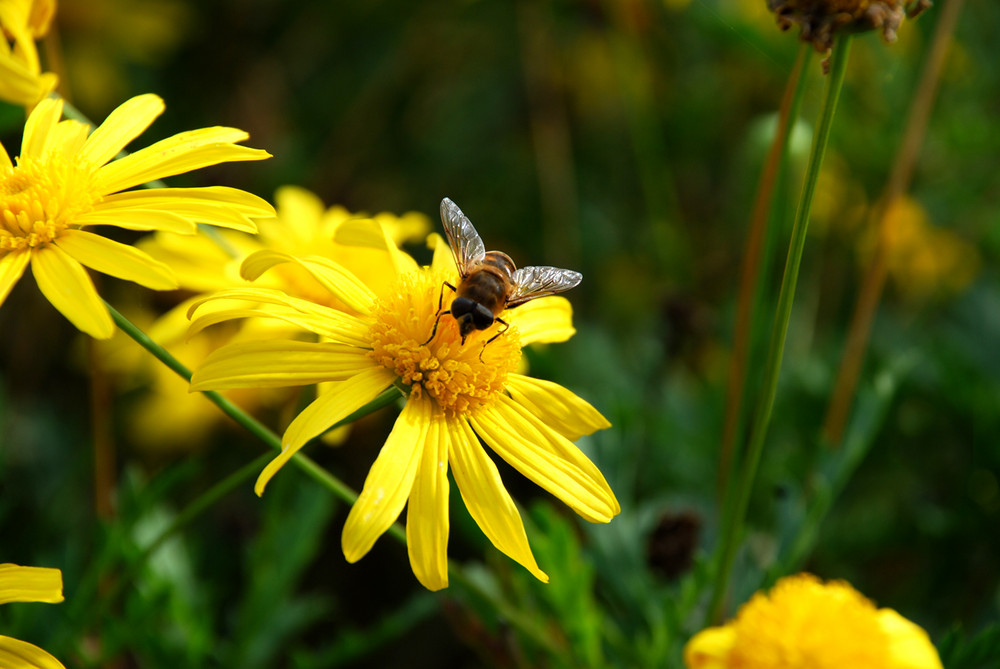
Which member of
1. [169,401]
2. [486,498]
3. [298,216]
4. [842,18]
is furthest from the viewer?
[169,401]

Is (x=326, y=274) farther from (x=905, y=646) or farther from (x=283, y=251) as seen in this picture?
(x=905, y=646)

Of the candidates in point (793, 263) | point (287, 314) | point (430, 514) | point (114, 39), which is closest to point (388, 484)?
point (430, 514)

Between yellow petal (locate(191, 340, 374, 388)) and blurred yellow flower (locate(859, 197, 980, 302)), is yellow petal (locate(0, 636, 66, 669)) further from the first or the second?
blurred yellow flower (locate(859, 197, 980, 302))

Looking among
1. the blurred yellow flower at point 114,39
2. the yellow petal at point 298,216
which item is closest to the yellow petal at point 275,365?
the yellow petal at point 298,216

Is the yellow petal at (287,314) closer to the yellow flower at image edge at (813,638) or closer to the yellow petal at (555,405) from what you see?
the yellow petal at (555,405)

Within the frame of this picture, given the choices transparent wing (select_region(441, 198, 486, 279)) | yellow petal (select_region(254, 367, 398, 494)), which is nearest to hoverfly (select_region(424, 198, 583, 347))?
transparent wing (select_region(441, 198, 486, 279))
